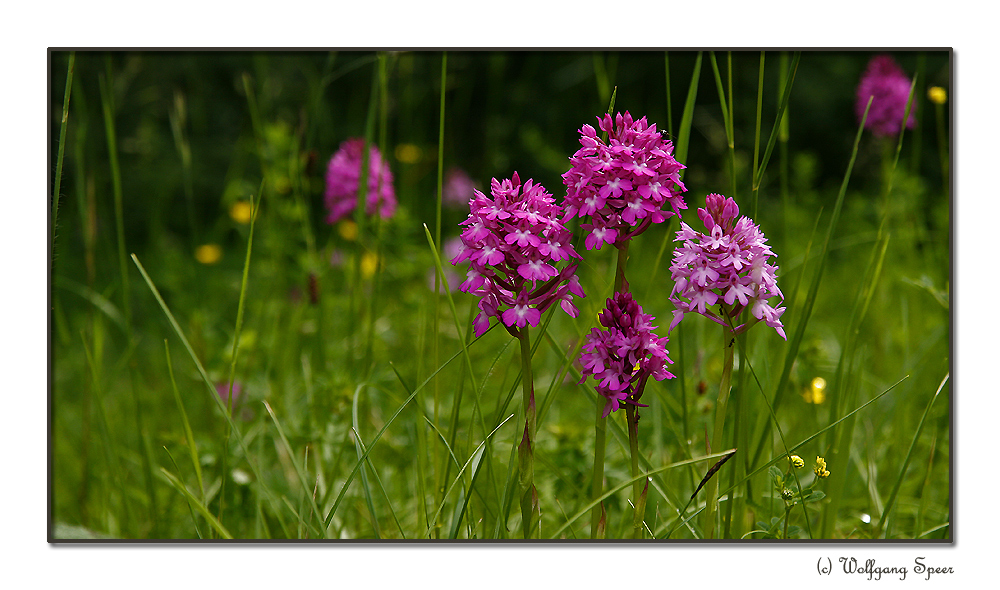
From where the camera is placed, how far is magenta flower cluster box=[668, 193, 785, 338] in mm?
980

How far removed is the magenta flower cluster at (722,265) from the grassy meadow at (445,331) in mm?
102

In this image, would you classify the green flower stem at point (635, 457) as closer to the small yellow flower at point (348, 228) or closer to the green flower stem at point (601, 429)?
the green flower stem at point (601, 429)

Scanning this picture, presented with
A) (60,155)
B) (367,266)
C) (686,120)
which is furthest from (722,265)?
(367,266)

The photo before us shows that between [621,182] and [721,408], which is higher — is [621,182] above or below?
above

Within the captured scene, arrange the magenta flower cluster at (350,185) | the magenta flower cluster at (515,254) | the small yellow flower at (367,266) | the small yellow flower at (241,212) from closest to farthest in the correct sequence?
the magenta flower cluster at (515,254)
the magenta flower cluster at (350,185)
the small yellow flower at (367,266)
the small yellow flower at (241,212)

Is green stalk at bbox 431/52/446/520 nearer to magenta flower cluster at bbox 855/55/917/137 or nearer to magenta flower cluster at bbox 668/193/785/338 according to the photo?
magenta flower cluster at bbox 668/193/785/338

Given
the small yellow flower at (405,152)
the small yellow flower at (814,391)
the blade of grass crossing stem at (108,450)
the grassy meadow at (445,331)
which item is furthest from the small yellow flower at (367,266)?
the small yellow flower at (814,391)

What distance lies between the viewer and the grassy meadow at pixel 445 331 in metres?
1.33

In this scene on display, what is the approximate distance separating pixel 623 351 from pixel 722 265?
177 millimetres

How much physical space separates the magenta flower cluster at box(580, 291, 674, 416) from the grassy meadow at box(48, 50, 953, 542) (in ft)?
0.28

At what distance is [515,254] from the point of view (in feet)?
3.21

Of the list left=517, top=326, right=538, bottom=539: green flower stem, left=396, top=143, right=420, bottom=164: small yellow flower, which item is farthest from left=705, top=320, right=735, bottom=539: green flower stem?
left=396, top=143, right=420, bottom=164: small yellow flower

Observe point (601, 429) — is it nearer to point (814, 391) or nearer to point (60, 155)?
point (814, 391)
